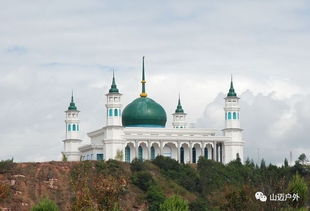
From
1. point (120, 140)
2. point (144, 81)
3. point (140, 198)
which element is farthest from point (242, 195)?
point (144, 81)

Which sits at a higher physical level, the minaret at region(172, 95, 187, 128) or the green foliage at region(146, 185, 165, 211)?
the minaret at region(172, 95, 187, 128)

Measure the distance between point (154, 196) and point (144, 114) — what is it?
1412 centimetres

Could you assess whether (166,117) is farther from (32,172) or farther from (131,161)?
(32,172)

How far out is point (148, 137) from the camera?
335 ft

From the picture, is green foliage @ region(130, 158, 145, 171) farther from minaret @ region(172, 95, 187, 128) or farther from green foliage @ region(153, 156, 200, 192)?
minaret @ region(172, 95, 187, 128)

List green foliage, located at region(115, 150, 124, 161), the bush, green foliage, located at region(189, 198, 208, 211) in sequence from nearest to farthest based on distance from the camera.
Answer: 1. green foliage, located at region(189, 198, 208, 211)
2. the bush
3. green foliage, located at region(115, 150, 124, 161)

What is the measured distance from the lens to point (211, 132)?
347 ft

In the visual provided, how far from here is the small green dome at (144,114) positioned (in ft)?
341

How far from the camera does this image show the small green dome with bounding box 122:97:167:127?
103875 millimetres

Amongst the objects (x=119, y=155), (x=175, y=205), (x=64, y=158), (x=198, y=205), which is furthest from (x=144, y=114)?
(x=175, y=205)

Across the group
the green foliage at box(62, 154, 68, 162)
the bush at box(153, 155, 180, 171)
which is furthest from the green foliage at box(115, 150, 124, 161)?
the green foliage at box(62, 154, 68, 162)

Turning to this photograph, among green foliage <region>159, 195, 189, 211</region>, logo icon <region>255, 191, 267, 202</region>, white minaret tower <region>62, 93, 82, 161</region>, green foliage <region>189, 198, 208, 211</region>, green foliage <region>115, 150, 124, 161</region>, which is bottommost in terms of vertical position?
green foliage <region>159, 195, 189, 211</region>

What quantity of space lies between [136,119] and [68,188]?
45.5ft

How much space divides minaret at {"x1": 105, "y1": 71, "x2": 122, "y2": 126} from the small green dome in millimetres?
2304
